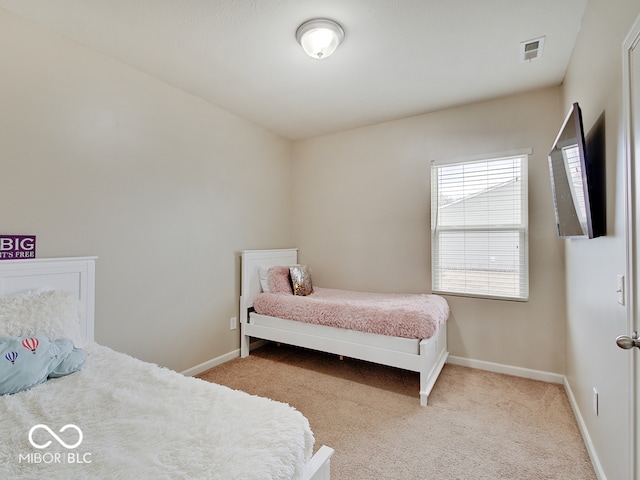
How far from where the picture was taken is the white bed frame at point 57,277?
1.73 meters

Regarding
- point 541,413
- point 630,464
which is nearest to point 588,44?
point 630,464

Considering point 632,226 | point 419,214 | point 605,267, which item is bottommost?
point 605,267

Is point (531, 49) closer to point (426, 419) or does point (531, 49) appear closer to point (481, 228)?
point (481, 228)

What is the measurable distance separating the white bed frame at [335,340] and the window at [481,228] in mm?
599

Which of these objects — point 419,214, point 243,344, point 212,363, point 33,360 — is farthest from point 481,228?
point 33,360

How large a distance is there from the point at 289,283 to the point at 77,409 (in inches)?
92.2

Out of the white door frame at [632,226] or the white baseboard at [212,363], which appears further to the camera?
the white baseboard at [212,363]

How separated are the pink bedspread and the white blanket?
4.84 feet

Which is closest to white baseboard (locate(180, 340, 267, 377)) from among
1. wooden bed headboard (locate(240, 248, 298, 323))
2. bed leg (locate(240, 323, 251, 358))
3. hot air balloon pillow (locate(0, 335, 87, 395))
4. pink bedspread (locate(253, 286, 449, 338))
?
bed leg (locate(240, 323, 251, 358))

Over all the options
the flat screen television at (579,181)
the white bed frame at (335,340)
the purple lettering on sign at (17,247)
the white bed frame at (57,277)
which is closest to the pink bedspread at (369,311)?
the white bed frame at (335,340)

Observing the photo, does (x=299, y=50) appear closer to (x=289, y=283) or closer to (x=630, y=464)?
(x=289, y=283)

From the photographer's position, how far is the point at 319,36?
75.9 inches

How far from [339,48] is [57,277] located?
237 cm

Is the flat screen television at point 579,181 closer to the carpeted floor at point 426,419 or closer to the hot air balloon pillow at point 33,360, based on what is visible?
the carpeted floor at point 426,419
